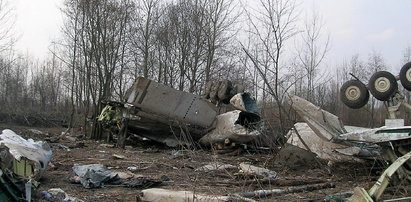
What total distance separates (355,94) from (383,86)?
2.31 ft

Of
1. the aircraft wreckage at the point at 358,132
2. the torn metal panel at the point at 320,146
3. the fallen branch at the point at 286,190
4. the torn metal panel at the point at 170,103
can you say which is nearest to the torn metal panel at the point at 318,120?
the aircraft wreckage at the point at 358,132

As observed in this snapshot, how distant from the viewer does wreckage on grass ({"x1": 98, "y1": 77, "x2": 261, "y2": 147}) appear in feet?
42.7

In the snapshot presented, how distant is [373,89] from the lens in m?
9.76

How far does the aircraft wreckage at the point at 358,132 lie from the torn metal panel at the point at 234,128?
336cm

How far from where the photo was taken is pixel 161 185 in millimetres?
6688

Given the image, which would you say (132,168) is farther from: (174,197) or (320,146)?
(320,146)

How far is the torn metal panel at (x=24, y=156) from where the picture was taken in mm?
5457

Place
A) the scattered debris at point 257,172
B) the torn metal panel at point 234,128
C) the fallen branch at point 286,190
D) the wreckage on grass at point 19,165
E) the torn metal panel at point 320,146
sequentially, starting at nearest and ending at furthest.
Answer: the wreckage on grass at point 19,165
the fallen branch at point 286,190
the scattered debris at point 257,172
the torn metal panel at point 320,146
the torn metal panel at point 234,128

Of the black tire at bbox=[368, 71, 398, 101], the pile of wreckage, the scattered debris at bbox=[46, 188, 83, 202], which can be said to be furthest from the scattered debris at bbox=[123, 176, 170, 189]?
the black tire at bbox=[368, 71, 398, 101]

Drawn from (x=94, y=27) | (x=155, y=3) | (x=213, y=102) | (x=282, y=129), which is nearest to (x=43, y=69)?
(x=155, y=3)

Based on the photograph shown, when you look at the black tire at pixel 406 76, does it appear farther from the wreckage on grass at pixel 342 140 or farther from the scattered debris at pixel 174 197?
the scattered debris at pixel 174 197

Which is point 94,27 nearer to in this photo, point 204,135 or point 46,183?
point 204,135

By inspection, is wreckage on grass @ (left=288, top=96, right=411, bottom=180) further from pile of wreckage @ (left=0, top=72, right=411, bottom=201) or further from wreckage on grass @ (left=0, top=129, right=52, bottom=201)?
wreckage on grass @ (left=0, top=129, right=52, bottom=201)

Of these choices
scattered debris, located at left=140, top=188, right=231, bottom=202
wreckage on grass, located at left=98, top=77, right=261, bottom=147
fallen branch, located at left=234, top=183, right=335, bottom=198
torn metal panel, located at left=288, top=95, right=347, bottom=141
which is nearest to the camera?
scattered debris, located at left=140, top=188, right=231, bottom=202
